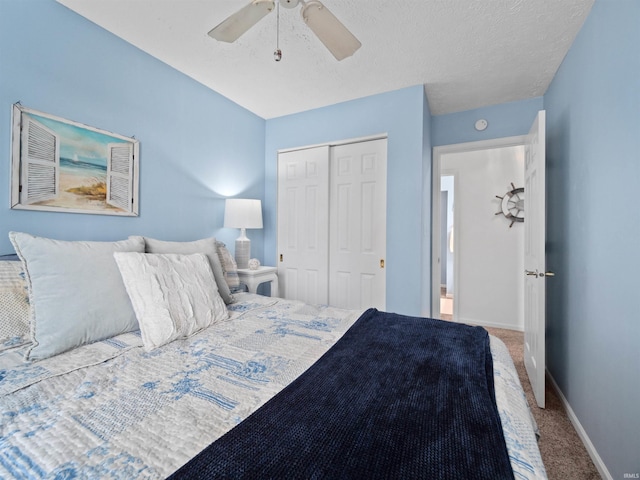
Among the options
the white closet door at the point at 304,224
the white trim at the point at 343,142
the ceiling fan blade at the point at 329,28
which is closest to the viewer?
the ceiling fan blade at the point at 329,28

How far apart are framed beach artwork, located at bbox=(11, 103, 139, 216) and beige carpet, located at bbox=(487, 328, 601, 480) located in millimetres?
2994

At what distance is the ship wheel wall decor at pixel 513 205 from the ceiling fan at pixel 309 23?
10.1ft

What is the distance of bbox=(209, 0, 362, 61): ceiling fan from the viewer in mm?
1357

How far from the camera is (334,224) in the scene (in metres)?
3.13

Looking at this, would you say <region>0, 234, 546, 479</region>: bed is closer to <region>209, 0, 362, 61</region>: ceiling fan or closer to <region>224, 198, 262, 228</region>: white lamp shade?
<region>224, 198, 262, 228</region>: white lamp shade

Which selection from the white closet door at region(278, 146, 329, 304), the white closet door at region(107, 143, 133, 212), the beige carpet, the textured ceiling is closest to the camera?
the beige carpet

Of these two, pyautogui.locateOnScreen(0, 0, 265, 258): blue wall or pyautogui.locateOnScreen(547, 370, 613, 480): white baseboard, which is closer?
pyautogui.locateOnScreen(547, 370, 613, 480): white baseboard

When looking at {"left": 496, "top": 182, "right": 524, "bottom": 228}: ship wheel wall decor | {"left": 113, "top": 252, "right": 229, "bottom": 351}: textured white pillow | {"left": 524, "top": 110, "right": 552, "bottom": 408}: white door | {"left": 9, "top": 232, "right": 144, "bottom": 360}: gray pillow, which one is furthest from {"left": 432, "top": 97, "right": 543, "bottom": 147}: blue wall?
{"left": 9, "top": 232, "right": 144, "bottom": 360}: gray pillow

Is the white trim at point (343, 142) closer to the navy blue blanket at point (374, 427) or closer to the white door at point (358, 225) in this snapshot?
the white door at point (358, 225)

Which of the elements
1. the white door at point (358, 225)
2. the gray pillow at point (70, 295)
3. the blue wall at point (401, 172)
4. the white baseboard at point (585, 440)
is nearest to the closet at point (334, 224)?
the white door at point (358, 225)

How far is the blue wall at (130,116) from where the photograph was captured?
1.54m

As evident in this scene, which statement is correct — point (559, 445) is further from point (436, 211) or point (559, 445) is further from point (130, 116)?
point (130, 116)

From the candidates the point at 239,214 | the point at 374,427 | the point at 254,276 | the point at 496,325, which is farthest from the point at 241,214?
the point at 496,325

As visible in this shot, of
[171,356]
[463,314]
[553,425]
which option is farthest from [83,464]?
[463,314]
